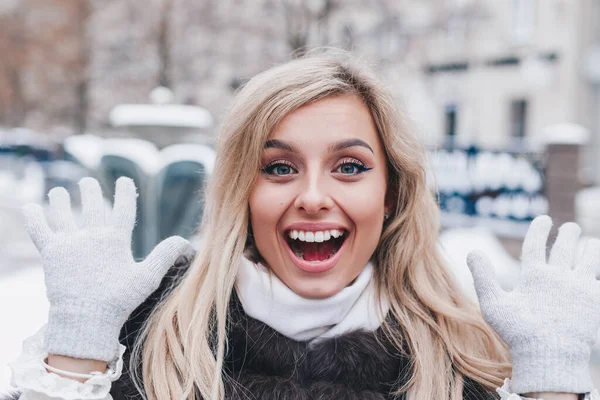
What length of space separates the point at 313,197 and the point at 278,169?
0.59ft

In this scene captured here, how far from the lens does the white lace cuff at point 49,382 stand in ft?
5.18

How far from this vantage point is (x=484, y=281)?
1750 mm

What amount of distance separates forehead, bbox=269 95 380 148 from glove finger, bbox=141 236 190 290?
0.44 meters

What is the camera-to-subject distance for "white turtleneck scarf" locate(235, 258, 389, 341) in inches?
72.1

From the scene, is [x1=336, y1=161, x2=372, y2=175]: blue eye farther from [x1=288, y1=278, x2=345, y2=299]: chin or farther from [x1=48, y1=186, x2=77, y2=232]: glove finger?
[x1=48, y1=186, x2=77, y2=232]: glove finger

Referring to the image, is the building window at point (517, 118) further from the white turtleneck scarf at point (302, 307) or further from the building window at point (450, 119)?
the white turtleneck scarf at point (302, 307)

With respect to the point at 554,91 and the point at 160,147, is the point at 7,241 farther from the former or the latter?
the point at 554,91

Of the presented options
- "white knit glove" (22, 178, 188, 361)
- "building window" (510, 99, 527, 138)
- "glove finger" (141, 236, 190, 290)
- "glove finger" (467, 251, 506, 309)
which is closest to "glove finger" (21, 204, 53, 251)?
"white knit glove" (22, 178, 188, 361)

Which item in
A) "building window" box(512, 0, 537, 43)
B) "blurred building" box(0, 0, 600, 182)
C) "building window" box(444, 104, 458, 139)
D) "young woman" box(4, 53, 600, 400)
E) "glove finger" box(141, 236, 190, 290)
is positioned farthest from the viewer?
"building window" box(444, 104, 458, 139)

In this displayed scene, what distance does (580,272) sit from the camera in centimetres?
174

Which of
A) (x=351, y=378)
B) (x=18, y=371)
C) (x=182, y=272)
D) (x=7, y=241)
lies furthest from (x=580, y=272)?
(x=7, y=241)

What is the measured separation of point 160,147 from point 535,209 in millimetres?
4506

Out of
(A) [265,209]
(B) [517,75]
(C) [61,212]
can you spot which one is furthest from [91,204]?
(B) [517,75]

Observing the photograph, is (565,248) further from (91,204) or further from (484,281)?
(91,204)
